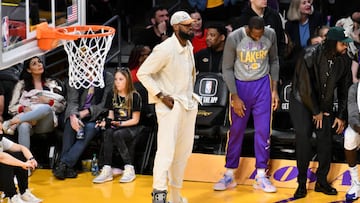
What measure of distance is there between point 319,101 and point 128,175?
221cm

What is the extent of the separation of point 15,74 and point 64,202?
2.12 m

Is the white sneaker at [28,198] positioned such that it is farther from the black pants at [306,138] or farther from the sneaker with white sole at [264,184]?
the black pants at [306,138]

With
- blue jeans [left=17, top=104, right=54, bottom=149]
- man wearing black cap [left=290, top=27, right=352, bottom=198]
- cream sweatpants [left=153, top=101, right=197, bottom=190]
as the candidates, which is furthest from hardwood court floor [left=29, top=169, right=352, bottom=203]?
cream sweatpants [left=153, top=101, right=197, bottom=190]

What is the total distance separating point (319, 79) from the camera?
26.9 feet

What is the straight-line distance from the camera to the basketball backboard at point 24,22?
729cm

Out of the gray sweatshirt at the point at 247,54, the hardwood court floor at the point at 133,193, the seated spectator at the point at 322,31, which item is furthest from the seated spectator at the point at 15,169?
the seated spectator at the point at 322,31

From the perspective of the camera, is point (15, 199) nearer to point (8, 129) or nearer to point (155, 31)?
point (8, 129)

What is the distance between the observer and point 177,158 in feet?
25.4

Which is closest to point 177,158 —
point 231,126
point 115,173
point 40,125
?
point 231,126

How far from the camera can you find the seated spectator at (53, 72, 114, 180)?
9.16 meters

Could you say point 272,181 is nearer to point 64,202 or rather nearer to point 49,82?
point 64,202

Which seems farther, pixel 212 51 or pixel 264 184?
pixel 212 51

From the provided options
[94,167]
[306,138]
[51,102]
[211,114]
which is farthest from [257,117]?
[51,102]

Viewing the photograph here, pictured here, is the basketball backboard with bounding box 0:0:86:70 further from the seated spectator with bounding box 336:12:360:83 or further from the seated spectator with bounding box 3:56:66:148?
the seated spectator with bounding box 336:12:360:83
